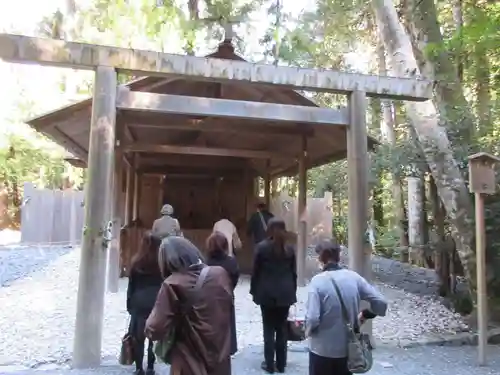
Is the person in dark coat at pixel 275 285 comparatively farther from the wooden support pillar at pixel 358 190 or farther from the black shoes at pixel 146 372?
the wooden support pillar at pixel 358 190

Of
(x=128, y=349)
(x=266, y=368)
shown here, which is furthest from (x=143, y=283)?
(x=266, y=368)

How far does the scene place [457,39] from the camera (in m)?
6.79

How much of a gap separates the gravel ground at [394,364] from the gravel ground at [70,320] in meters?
0.33

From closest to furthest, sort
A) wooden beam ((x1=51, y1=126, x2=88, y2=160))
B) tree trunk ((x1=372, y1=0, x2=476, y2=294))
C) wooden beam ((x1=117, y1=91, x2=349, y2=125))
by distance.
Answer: wooden beam ((x1=117, y1=91, x2=349, y2=125)) < tree trunk ((x1=372, y1=0, x2=476, y2=294)) < wooden beam ((x1=51, y1=126, x2=88, y2=160))

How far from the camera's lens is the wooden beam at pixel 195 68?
16.5ft

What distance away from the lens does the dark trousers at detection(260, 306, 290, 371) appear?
475 cm

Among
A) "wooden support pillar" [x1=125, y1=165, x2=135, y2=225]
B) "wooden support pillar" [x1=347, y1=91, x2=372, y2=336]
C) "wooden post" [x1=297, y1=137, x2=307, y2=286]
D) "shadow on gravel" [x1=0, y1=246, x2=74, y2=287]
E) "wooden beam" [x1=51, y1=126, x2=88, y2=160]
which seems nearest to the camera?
"wooden support pillar" [x1=347, y1=91, x2=372, y2=336]

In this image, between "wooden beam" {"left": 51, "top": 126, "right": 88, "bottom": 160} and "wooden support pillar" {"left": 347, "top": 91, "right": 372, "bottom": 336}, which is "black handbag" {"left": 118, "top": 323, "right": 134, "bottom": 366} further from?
"wooden beam" {"left": 51, "top": 126, "right": 88, "bottom": 160}

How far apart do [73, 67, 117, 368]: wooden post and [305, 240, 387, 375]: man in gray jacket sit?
2.65 meters

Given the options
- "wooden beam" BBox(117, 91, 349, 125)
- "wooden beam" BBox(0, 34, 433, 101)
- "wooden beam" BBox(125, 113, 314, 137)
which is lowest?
"wooden beam" BBox(117, 91, 349, 125)

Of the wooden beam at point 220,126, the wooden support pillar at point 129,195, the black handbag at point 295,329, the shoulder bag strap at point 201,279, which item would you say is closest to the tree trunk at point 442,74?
the wooden beam at point 220,126

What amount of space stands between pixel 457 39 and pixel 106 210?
5.14 meters

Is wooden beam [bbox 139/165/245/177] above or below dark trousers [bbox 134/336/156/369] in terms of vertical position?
above

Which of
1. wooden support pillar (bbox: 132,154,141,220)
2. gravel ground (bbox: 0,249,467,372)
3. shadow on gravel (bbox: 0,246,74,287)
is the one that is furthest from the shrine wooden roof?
shadow on gravel (bbox: 0,246,74,287)
